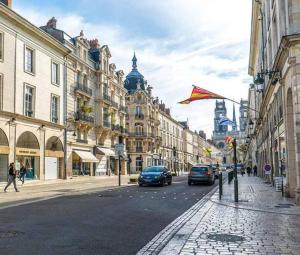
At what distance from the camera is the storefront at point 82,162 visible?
139 feet

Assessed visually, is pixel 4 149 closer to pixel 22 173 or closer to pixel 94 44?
pixel 22 173

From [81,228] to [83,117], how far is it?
119 feet

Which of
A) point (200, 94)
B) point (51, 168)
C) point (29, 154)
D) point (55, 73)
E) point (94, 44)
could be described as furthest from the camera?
point (94, 44)

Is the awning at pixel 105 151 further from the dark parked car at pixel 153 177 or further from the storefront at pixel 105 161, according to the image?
the dark parked car at pixel 153 177

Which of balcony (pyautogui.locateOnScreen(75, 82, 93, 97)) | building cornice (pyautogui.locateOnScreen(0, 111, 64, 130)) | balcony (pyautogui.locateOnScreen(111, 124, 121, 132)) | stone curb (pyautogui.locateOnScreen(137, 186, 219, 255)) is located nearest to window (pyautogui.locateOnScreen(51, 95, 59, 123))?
building cornice (pyautogui.locateOnScreen(0, 111, 64, 130))

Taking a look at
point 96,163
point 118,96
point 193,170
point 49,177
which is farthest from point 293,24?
point 118,96

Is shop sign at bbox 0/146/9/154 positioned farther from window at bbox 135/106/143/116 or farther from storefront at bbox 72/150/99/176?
window at bbox 135/106/143/116

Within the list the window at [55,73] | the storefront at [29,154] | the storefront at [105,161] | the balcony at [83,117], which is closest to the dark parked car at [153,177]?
the storefront at [29,154]

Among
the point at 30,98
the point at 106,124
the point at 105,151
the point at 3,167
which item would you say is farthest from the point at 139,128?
the point at 3,167

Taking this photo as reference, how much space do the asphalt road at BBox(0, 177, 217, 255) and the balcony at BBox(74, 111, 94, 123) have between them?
29.7 m

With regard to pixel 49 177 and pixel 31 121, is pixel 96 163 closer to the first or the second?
pixel 49 177

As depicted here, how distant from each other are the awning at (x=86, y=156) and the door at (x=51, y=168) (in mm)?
4846

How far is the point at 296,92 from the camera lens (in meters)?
14.0

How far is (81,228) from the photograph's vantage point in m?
9.26
